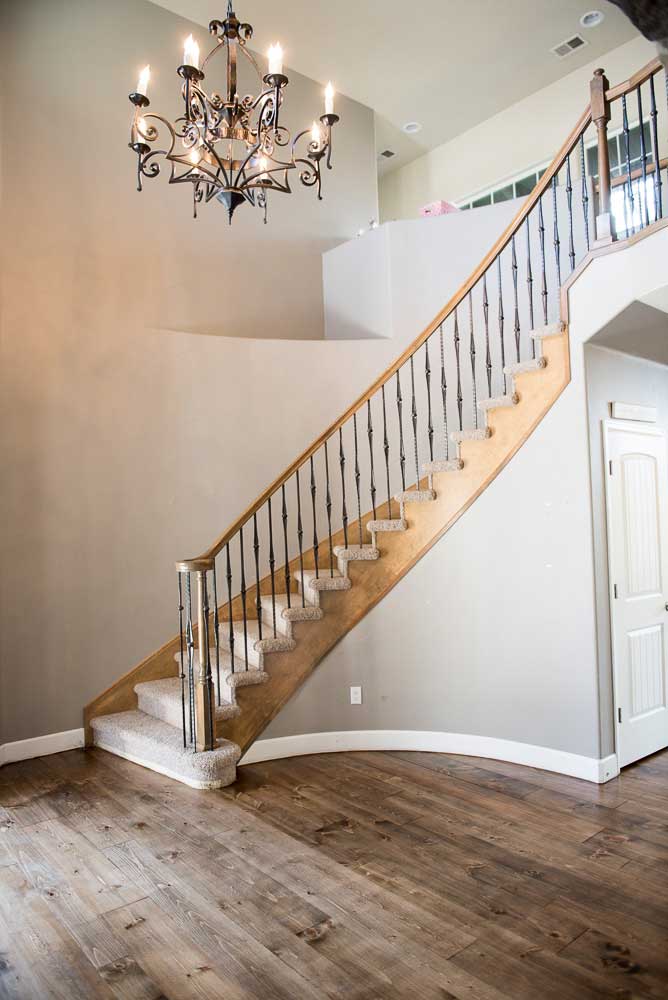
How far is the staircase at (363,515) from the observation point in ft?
12.7

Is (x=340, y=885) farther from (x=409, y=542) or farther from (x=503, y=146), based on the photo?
(x=503, y=146)

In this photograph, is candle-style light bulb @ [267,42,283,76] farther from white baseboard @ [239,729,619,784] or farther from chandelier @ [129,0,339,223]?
white baseboard @ [239,729,619,784]

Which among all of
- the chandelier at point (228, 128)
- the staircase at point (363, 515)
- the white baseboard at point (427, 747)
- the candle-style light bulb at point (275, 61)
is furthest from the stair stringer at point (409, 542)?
the candle-style light bulb at point (275, 61)

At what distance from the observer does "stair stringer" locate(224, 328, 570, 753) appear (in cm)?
398

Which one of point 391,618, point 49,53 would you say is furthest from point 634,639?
point 49,53

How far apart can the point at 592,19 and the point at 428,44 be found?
142 centimetres

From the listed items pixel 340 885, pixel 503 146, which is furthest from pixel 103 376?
pixel 503 146

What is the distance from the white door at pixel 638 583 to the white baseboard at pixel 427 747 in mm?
332

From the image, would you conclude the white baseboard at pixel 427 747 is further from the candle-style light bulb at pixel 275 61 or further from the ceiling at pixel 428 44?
the ceiling at pixel 428 44

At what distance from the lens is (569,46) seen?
627 centimetres

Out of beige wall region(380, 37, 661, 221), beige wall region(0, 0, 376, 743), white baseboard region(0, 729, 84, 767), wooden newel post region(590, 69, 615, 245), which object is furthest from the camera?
beige wall region(380, 37, 661, 221)

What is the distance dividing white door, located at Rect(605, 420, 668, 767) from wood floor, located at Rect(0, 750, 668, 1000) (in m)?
0.29

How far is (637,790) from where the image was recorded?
3.61m

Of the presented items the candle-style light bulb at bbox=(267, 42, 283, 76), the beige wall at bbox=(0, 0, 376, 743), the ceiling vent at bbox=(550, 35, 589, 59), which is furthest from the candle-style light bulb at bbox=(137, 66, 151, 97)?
the ceiling vent at bbox=(550, 35, 589, 59)
